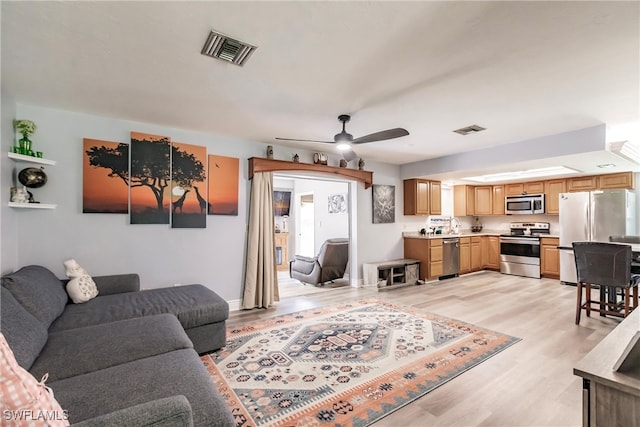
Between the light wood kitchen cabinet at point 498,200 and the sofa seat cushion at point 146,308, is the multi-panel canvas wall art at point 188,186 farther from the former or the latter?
the light wood kitchen cabinet at point 498,200

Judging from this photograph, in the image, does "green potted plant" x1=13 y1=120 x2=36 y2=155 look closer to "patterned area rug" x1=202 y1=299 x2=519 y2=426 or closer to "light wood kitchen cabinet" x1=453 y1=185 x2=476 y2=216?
"patterned area rug" x1=202 y1=299 x2=519 y2=426

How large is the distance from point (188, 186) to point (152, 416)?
326 cm

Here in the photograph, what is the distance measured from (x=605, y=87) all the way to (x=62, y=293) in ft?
17.2

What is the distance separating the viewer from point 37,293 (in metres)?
2.21

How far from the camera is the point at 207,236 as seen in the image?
4031mm

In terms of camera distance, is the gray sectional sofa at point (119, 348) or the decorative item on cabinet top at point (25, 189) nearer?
the gray sectional sofa at point (119, 348)

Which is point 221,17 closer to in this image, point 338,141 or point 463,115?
point 338,141

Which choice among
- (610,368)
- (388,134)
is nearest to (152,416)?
(610,368)

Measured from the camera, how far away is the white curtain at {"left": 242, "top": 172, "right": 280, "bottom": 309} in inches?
165

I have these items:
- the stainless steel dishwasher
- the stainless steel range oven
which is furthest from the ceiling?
the stainless steel range oven

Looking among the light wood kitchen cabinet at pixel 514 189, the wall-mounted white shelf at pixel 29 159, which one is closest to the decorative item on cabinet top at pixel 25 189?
the wall-mounted white shelf at pixel 29 159

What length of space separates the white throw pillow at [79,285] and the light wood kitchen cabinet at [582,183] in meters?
8.03

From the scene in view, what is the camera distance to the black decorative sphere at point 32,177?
2.86 metres

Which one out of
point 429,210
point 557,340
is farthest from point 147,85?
point 429,210
